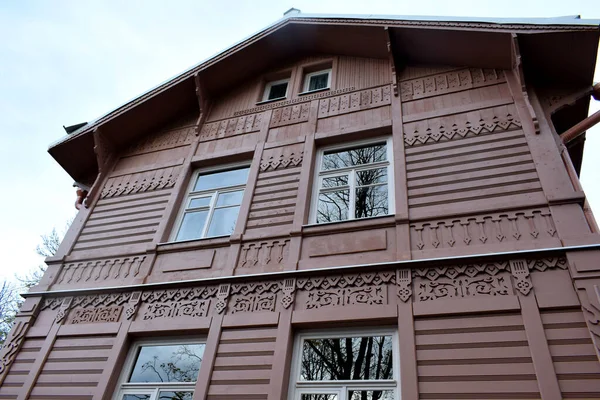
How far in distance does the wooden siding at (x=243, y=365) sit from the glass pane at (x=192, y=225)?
230 cm

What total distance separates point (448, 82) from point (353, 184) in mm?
2640

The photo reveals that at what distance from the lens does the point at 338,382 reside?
4781 millimetres

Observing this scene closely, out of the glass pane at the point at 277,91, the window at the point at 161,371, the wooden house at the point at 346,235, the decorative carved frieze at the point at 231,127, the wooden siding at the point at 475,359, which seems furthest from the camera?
the glass pane at the point at 277,91

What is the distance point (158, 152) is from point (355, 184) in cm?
471

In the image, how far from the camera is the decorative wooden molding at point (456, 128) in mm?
6273

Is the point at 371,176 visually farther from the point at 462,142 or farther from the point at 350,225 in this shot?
the point at 462,142

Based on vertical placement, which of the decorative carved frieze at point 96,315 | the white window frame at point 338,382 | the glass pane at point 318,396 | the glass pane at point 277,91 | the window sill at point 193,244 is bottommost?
the glass pane at point 318,396

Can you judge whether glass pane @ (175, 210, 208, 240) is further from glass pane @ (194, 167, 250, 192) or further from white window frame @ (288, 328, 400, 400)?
white window frame @ (288, 328, 400, 400)

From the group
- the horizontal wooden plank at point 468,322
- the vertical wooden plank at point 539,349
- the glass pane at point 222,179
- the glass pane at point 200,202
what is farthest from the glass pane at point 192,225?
the vertical wooden plank at point 539,349

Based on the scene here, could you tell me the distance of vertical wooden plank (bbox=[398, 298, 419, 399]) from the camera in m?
4.34

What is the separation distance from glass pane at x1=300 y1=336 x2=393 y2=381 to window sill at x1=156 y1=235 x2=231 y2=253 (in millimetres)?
2248

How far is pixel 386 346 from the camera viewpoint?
492cm

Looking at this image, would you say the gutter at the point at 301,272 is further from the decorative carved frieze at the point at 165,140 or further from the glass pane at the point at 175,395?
the decorative carved frieze at the point at 165,140

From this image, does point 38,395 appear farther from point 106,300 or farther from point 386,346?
point 386,346
